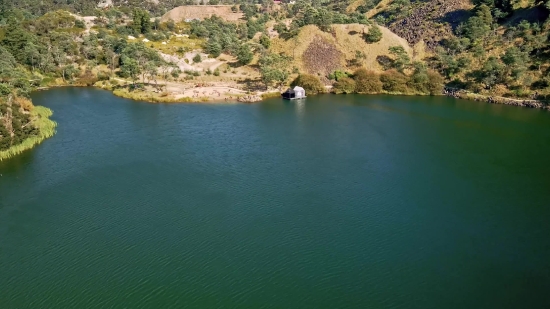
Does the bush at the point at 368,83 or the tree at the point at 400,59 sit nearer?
the bush at the point at 368,83

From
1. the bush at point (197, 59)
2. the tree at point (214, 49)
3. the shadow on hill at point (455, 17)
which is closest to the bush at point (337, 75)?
the tree at point (214, 49)

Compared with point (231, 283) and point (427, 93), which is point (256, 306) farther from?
point (427, 93)

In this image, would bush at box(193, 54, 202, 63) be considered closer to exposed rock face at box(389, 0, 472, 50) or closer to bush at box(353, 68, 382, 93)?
bush at box(353, 68, 382, 93)

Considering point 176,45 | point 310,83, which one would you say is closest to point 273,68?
point 310,83

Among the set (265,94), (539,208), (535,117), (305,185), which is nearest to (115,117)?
(265,94)

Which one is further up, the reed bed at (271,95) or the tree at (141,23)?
the tree at (141,23)

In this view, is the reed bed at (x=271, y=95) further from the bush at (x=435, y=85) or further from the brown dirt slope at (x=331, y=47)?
the bush at (x=435, y=85)
